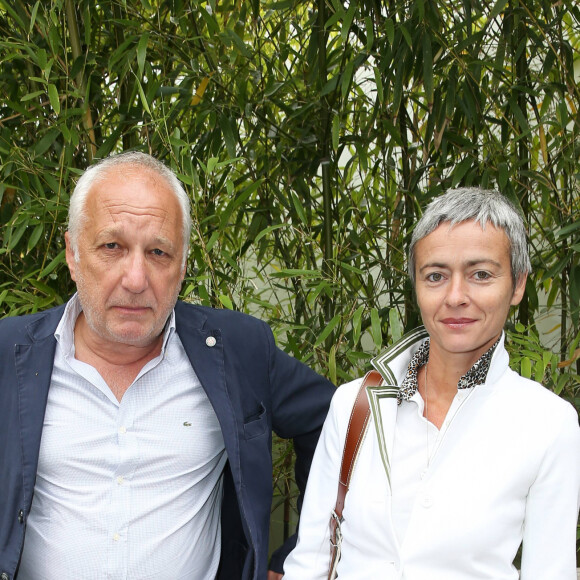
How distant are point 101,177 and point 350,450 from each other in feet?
2.99

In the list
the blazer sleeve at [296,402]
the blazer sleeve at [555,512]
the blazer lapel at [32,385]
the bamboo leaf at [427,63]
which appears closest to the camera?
the blazer sleeve at [555,512]

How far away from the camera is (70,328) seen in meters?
2.02

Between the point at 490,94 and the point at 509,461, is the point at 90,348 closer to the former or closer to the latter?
the point at 509,461

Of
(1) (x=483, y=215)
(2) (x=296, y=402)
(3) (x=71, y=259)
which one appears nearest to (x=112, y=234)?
(3) (x=71, y=259)

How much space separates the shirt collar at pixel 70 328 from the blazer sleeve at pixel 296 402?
0.27 metres

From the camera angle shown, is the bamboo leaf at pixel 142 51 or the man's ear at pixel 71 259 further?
the bamboo leaf at pixel 142 51

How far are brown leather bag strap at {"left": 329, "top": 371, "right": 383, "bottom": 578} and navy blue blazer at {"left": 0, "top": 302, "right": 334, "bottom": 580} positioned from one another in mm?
243

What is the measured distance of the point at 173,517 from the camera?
1.94 m

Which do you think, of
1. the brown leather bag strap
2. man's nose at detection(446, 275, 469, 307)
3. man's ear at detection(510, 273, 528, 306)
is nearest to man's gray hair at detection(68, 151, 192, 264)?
the brown leather bag strap

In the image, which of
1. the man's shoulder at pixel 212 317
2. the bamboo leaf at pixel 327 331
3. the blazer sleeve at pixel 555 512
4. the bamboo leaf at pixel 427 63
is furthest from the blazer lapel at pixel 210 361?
the bamboo leaf at pixel 427 63

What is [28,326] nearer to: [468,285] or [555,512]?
[468,285]

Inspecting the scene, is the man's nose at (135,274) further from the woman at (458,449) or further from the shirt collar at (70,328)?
the woman at (458,449)

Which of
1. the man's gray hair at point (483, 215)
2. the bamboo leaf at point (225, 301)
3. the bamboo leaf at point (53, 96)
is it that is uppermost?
the bamboo leaf at point (53, 96)

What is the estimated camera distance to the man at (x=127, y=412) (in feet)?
6.15
